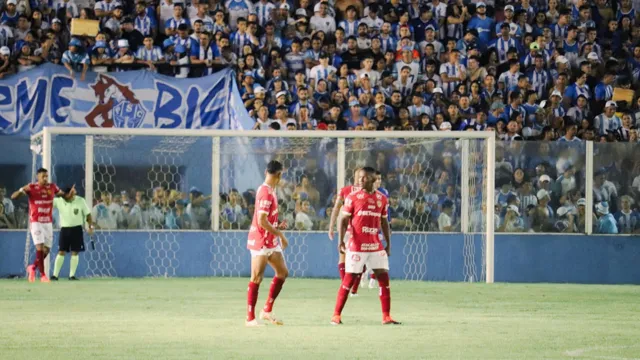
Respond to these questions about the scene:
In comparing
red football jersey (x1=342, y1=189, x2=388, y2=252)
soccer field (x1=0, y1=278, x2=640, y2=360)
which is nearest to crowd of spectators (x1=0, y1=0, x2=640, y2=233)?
soccer field (x1=0, y1=278, x2=640, y2=360)

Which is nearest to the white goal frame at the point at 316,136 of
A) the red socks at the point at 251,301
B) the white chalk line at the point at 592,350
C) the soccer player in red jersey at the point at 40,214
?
the soccer player in red jersey at the point at 40,214

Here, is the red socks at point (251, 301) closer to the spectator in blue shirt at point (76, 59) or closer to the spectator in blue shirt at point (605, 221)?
the spectator in blue shirt at point (605, 221)

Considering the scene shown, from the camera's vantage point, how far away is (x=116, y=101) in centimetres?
2194

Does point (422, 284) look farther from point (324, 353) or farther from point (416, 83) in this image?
point (324, 353)

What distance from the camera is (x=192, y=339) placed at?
34.1ft

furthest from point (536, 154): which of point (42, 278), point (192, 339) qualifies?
point (192, 339)

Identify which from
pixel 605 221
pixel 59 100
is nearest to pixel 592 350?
pixel 605 221

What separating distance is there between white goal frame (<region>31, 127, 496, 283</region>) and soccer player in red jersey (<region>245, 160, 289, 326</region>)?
8326 millimetres

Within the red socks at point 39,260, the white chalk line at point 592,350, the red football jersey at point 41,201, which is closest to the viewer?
the white chalk line at point 592,350

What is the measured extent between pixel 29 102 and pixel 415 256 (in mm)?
7673

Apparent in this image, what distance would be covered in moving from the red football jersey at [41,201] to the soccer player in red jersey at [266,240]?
8369 mm

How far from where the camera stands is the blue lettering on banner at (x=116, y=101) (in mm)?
21453

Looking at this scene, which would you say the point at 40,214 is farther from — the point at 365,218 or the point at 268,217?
the point at 365,218

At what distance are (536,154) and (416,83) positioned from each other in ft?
11.3
